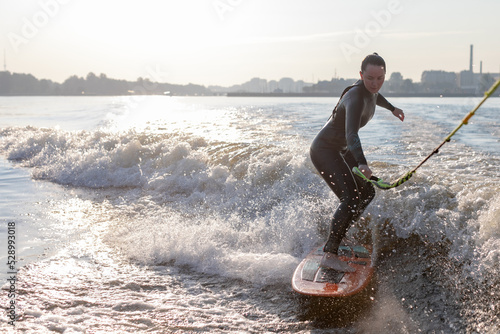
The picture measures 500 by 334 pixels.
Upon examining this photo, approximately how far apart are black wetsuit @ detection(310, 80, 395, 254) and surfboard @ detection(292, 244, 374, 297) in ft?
0.97

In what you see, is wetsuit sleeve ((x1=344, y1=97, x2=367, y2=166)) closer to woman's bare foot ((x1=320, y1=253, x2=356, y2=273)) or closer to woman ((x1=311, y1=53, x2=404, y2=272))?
woman ((x1=311, y1=53, x2=404, y2=272))

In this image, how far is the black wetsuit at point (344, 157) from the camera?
4.55 m

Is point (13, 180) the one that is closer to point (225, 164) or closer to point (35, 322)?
point (225, 164)

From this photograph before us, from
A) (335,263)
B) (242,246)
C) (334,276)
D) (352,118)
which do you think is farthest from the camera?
(242,246)

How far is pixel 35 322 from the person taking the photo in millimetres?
4109

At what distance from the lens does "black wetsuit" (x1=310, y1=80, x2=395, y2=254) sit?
455 cm

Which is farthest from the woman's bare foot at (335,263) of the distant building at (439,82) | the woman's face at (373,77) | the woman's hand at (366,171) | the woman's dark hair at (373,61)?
the distant building at (439,82)

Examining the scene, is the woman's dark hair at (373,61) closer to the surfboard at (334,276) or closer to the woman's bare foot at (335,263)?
the woman's bare foot at (335,263)

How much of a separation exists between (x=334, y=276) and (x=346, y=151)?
1501 mm

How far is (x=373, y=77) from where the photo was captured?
14.9ft

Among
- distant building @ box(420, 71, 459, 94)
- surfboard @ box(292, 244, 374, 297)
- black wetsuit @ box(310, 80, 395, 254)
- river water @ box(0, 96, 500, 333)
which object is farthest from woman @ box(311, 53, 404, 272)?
distant building @ box(420, 71, 459, 94)

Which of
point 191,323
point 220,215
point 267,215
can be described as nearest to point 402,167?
point 267,215

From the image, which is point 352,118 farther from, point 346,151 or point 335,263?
point 335,263

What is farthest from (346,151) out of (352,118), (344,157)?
(352,118)
